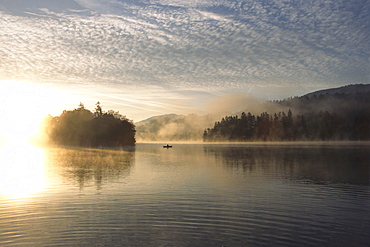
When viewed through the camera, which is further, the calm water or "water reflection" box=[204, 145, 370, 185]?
"water reflection" box=[204, 145, 370, 185]

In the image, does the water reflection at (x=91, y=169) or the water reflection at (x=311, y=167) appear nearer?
the water reflection at (x=91, y=169)

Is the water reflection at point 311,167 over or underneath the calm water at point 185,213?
over

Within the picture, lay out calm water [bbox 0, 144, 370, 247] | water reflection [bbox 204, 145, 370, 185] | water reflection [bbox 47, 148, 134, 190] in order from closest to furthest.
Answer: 1. calm water [bbox 0, 144, 370, 247]
2. water reflection [bbox 47, 148, 134, 190]
3. water reflection [bbox 204, 145, 370, 185]

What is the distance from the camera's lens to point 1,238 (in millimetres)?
19562

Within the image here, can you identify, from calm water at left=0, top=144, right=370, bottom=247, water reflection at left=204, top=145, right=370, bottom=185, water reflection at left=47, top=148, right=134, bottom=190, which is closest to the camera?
calm water at left=0, top=144, right=370, bottom=247

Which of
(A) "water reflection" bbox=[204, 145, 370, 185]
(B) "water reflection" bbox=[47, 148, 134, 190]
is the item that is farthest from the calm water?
(A) "water reflection" bbox=[204, 145, 370, 185]

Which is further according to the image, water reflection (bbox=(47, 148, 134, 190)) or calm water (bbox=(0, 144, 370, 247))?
water reflection (bbox=(47, 148, 134, 190))

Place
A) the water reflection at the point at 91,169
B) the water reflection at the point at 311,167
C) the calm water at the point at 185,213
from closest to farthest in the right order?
the calm water at the point at 185,213 < the water reflection at the point at 91,169 < the water reflection at the point at 311,167

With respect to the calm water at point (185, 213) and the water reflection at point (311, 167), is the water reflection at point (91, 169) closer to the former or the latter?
the calm water at point (185, 213)

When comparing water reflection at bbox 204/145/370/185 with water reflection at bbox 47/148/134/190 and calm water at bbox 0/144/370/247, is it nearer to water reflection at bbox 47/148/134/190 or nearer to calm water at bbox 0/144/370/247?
calm water at bbox 0/144/370/247

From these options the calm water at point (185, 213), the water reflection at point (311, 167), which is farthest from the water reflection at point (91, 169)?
the water reflection at point (311, 167)

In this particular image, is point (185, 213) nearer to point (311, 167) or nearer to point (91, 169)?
point (91, 169)

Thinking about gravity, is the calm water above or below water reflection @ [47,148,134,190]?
below

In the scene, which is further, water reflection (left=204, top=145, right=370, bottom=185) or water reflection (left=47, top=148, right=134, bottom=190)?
water reflection (left=204, top=145, right=370, bottom=185)
